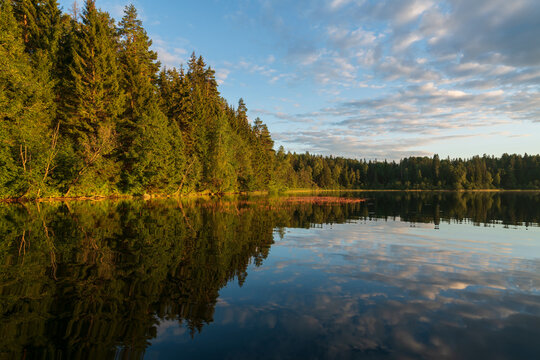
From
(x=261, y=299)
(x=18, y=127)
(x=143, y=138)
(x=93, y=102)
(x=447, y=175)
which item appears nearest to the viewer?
(x=261, y=299)

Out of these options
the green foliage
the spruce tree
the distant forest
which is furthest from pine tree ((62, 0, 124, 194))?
the green foliage

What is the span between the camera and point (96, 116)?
41.2 meters

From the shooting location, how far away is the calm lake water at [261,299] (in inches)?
200

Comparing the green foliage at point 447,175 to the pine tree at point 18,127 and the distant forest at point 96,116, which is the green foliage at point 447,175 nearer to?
the distant forest at point 96,116

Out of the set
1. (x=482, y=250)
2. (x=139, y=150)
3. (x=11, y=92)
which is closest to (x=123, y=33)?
(x=139, y=150)

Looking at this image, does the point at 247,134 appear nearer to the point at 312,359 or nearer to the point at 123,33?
the point at 123,33

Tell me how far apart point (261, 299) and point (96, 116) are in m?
44.8

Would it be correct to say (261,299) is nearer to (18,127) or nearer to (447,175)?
(18,127)

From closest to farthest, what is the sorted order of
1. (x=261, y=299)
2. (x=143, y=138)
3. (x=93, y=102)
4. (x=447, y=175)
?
(x=261, y=299), (x=93, y=102), (x=143, y=138), (x=447, y=175)

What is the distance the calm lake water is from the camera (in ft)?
16.7

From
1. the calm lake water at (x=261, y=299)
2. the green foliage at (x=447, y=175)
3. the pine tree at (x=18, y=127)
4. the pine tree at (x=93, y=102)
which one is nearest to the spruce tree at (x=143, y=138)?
the pine tree at (x=93, y=102)

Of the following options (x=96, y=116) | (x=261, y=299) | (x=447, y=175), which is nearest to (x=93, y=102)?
(x=96, y=116)

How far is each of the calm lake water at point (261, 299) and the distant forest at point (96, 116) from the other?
24.9 m

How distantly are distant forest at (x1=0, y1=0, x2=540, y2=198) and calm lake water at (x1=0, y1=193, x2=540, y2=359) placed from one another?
979 inches
